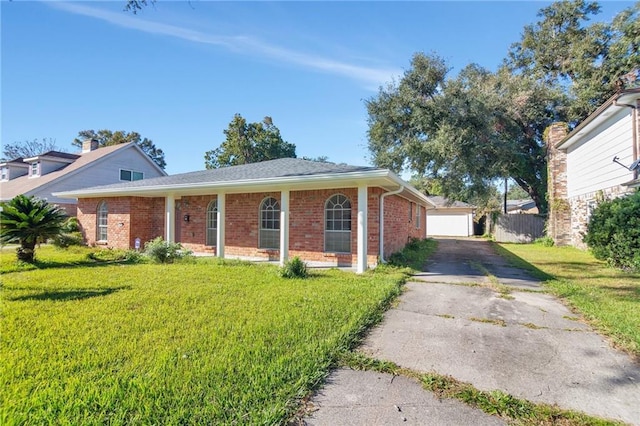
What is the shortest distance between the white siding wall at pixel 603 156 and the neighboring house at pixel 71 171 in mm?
27647

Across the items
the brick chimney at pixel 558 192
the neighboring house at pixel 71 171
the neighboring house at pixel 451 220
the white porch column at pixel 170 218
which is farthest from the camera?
the neighboring house at pixel 451 220

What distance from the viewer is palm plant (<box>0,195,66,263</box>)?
784 cm

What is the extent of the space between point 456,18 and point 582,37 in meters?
17.8

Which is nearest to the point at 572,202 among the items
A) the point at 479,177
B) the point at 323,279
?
the point at 479,177

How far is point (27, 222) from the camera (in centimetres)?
793

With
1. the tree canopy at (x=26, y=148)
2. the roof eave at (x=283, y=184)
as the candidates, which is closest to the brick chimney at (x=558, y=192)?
the roof eave at (x=283, y=184)

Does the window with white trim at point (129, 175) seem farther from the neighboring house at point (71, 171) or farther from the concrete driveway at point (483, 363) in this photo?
the concrete driveway at point (483, 363)

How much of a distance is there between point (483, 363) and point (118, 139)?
46413 mm

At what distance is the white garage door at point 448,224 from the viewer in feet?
85.6

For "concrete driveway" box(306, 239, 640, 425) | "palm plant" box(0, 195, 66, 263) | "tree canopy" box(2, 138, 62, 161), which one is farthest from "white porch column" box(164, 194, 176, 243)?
"tree canopy" box(2, 138, 62, 161)

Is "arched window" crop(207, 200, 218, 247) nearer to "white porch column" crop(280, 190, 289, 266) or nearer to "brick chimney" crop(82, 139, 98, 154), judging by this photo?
"white porch column" crop(280, 190, 289, 266)

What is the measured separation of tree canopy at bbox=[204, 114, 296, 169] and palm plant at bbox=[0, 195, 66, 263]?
1012 inches

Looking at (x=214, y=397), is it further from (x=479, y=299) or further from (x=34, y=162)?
(x=34, y=162)

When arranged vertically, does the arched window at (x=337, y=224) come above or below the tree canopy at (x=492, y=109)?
below
